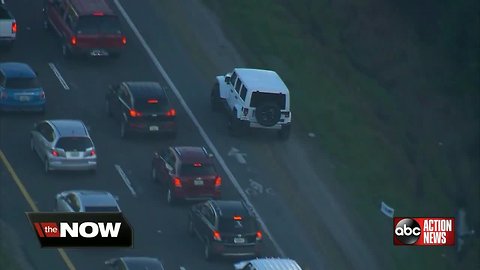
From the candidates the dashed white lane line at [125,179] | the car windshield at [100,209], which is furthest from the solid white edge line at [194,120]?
the car windshield at [100,209]

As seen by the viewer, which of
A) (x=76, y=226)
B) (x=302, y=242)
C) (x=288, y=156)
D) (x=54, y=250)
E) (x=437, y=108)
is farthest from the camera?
(x=437, y=108)

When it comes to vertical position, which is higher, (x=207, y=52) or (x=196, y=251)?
(x=207, y=52)

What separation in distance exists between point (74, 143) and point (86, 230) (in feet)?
64.1

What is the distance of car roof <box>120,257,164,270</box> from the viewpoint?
156ft

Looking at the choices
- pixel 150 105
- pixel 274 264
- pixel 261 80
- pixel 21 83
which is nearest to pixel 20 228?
pixel 150 105

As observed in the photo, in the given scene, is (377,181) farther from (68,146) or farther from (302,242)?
(68,146)

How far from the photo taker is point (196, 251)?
174 ft

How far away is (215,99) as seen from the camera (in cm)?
6384

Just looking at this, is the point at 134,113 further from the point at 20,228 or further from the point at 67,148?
the point at 20,228

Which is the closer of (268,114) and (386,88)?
(268,114)

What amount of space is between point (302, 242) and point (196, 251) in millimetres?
4557

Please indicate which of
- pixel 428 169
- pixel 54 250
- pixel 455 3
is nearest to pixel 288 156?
pixel 428 169

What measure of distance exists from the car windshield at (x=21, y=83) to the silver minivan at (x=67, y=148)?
3807mm

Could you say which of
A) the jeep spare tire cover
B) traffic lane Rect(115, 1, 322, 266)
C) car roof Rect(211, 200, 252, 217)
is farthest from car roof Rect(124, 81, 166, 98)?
car roof Rect(211, 200, 252, 217)
